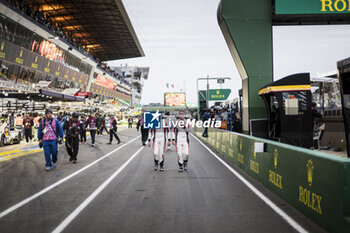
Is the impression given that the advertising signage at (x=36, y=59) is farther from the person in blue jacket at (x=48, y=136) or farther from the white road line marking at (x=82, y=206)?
the white road line marking at (x=82, y=206)

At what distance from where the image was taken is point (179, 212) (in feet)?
16.5

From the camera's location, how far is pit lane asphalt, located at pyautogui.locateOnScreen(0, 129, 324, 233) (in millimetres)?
4367

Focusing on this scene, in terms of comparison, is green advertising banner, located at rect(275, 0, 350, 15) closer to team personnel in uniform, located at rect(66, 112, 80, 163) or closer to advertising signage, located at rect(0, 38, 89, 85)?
team personnel in uniform, located at rect(66, 112, 80, 163)

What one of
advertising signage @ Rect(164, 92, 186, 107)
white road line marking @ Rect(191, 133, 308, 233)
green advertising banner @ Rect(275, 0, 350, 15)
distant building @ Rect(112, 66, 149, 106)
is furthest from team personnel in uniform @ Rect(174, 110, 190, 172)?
distant building @ Rect(112, 66, 149, 106)

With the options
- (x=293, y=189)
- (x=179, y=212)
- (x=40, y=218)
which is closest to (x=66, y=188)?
(x=40, y=218)

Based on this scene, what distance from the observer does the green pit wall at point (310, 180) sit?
3779mm

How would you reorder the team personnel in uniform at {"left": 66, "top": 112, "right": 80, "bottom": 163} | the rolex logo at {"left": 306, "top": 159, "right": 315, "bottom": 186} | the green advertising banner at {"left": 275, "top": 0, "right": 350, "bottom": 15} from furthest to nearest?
the green advertising banner at {"left": 275, "top": 0, "right": 350, "bottom": 15}
the team personnel in uniform at {"left": 66, "top": 112, "right": 80, "bottom": 163}
the rolex logo at {"left": 306, "top": 159, "right": 315, "bottom": 186}

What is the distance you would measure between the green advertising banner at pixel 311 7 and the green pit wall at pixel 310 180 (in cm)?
738

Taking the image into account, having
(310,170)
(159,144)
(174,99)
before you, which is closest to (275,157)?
(310,170)

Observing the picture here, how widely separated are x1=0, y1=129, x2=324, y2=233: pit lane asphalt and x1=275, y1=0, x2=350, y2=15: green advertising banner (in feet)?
24.4

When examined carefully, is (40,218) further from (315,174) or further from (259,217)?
(315,174)

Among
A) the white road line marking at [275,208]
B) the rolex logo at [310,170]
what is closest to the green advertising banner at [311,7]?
the white road line marking at [275,208]

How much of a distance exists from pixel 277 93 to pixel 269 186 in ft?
17.3

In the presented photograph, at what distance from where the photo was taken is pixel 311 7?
1188 centimetres
